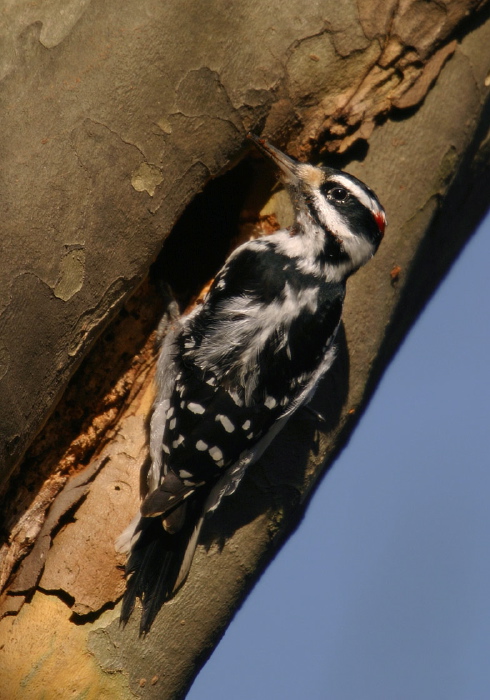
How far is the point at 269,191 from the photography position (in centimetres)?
274

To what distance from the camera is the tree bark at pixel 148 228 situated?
2.13m

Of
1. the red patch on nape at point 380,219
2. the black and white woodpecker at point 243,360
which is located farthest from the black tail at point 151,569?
the red patch on nape at point 380,219

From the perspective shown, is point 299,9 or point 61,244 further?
point 299,9

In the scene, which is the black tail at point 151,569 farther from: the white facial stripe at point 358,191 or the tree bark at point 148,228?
the white facial stripe at point 358,191

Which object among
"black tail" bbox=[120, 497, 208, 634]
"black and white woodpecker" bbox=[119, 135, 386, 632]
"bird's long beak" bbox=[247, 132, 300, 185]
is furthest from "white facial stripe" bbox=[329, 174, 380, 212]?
"black tail" bbox=[120, 497, 208, 634]

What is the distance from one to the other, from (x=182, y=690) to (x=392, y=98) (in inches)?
81.3

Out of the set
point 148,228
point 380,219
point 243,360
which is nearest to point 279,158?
point 380,219

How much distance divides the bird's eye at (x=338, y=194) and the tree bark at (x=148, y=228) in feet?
0.25

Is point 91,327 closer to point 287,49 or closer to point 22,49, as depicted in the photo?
point 22,49

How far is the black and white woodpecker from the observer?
2.39 m

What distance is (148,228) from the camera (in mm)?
2344

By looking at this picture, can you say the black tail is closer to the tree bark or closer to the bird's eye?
the tree bark

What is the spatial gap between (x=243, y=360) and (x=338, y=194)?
2.19 ft

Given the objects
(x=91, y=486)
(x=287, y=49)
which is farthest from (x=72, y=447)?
(x=287, y=49)
